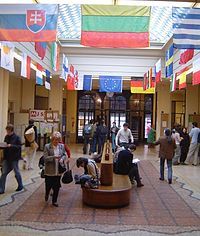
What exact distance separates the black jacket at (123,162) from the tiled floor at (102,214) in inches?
22.2

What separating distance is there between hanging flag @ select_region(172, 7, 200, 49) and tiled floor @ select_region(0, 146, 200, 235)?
3.30 m

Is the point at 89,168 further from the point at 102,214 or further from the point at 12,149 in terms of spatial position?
the point at 12,149

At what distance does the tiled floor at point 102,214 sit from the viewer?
234 inches

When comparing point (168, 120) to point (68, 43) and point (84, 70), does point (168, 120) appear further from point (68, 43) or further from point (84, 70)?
point (68, 43)

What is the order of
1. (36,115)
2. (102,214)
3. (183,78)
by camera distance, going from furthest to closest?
(36,115), (183,78), (102,214)

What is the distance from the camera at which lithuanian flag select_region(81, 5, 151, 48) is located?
8297 millimetres

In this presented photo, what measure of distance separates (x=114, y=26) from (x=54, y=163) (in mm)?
3333

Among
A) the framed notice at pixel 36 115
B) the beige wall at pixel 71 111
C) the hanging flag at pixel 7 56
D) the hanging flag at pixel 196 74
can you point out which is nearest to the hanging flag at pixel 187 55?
the hanging flag at pixel 196 74

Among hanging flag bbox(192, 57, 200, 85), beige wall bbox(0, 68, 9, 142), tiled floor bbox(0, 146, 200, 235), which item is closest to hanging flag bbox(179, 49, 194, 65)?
hanging flag bbox(192, 57, 200, 85)

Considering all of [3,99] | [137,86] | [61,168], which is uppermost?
[137,86]

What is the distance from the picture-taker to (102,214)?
6824 millimetres

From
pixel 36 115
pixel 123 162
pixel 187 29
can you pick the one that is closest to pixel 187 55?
pixel 187 29

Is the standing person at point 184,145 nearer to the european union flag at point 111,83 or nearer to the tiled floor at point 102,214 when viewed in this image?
the european union flag at point 111,83

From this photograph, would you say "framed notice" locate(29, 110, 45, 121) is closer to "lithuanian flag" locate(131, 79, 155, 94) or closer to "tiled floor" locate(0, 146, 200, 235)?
"lithuanian flag" locate(131, 79, 155, 94)
